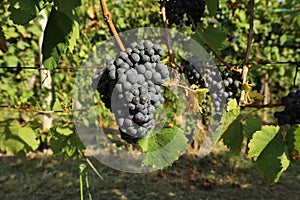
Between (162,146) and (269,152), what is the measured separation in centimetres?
36

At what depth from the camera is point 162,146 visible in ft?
3.43

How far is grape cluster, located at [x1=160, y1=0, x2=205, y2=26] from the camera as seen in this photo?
1.25 metres

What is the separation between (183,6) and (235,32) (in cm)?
363

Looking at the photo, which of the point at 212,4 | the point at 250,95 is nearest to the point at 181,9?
the point at 212,4

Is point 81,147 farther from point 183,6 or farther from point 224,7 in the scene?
point 224,7

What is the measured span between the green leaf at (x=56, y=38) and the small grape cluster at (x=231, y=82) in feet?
2.07

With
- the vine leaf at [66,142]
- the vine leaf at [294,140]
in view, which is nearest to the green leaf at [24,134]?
the vine leaf at [66,142]

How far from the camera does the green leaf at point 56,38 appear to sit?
0.94 meters

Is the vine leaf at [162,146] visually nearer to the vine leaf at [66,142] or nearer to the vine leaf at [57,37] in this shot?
the vine leaf at [57,37]

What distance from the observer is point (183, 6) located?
125cm

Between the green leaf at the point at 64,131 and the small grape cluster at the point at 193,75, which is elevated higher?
the small grape cluster at the point at 193,75

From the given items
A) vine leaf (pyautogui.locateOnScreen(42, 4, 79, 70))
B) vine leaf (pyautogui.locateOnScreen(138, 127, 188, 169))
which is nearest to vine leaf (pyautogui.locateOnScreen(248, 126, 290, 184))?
vine leaf (pyautogui.locateOnScreen(138, 127, 188, 169))

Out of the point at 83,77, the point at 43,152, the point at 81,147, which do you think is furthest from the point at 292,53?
the point at 81,147

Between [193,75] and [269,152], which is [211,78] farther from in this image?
[269,152]
